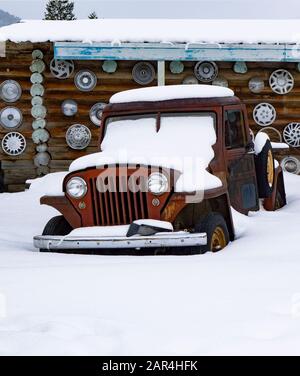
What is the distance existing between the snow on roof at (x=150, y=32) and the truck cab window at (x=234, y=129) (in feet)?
19.4

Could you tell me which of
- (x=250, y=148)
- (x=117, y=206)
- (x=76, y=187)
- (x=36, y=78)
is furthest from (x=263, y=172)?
(x=36, y=78)

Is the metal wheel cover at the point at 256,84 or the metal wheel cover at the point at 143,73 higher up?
the metal wheel cover at the point at 143,73

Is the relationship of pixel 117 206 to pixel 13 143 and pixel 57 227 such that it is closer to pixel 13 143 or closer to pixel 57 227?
pixel 57 227

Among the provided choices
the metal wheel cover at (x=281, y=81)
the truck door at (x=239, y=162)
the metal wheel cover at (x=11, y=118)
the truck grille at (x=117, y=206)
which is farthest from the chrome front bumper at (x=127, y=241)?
the metal wheel cover at (x=281, y=81)

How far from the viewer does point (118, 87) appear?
13.0m

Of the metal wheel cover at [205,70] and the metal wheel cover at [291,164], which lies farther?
the metal wheel cover at [291,164]

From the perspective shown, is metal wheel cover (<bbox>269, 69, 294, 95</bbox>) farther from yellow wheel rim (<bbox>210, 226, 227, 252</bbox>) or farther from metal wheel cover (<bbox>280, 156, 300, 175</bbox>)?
A: yellow wheel rim (<bbox>210, 226, 227, 252</bbox>)

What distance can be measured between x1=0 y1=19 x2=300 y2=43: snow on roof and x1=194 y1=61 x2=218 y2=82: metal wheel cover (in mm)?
620

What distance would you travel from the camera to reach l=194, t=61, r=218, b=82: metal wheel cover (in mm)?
12914

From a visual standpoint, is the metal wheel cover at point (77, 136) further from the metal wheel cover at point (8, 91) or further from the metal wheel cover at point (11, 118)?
the metal wheel cover at point (8, 91)

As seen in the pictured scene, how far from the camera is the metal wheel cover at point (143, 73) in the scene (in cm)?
1286

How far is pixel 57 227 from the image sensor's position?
582 centimetres

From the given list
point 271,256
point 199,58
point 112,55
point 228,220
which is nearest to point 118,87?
point 112,55
